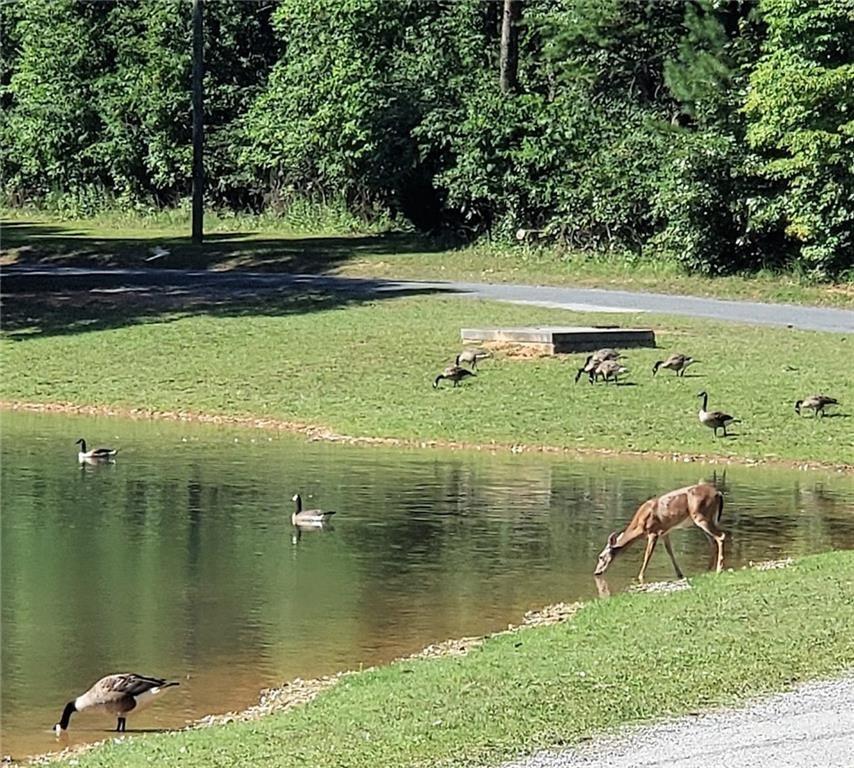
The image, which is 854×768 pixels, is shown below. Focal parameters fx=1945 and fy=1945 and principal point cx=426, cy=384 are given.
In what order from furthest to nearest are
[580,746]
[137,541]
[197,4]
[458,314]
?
[197,4] → [458,314] → [137,541] → [580,746]

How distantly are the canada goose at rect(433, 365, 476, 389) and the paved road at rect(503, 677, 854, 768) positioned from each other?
16.4 metres

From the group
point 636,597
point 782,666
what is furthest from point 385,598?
point 782,666

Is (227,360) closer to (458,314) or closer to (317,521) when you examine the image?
(458,314)

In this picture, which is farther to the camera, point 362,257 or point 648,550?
point 362,257

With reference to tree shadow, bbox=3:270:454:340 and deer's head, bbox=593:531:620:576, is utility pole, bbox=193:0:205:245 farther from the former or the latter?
deer's head, bbox=593:531:620:576

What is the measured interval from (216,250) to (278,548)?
97.7ft

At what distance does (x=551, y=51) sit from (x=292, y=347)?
19.0 meters

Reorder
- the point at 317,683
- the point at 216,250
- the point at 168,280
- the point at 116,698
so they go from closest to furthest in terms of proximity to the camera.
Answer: the point at 116,698 → the point at 317,683 → the point at 168,280 → the point at 216,250

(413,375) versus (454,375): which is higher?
(454,375)

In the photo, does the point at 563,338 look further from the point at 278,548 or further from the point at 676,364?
the point at 278,548

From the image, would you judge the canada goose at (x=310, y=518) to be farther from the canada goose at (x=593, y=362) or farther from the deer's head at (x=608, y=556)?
the canada goose at (x=593, y=362)

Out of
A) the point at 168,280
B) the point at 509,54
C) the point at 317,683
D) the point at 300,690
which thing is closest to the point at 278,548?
the point at 317,683

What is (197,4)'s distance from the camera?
1836 inches

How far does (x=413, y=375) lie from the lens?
27.8 m
